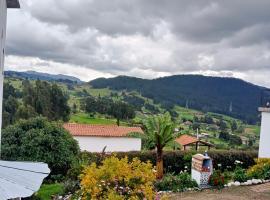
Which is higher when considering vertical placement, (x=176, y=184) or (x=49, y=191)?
(x=176, y=184)

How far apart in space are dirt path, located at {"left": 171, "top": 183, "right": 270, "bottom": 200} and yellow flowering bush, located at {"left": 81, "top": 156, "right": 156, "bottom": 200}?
205 inches

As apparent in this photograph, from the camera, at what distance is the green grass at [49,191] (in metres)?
13.3

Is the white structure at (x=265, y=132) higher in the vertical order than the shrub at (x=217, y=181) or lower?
higher

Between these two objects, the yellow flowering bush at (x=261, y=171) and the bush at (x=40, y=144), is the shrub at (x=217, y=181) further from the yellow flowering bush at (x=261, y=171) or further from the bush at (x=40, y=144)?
the bush at (x=40, y=144)

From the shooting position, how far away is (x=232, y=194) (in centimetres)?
1360

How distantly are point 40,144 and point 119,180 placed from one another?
8.81 m

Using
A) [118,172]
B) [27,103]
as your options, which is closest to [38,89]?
[27,103]

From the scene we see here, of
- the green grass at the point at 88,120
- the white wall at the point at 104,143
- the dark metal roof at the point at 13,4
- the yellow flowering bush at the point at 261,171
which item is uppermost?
the dark metal roof at the point at 13,4

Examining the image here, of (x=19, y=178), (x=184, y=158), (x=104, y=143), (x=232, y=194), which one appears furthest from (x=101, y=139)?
(x=19, y=178)

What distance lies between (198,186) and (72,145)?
19.1 feet

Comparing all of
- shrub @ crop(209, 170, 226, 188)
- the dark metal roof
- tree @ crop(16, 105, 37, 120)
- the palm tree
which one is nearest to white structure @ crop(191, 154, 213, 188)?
shrub @ crop(209, 170, 226, 188)

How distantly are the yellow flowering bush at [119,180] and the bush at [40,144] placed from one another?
8.27m

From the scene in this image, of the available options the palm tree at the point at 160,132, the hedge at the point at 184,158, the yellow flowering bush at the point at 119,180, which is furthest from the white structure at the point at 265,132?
the yellow flowering bush at the point at 119,180

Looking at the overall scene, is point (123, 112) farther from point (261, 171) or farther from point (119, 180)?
point (119, 180)
